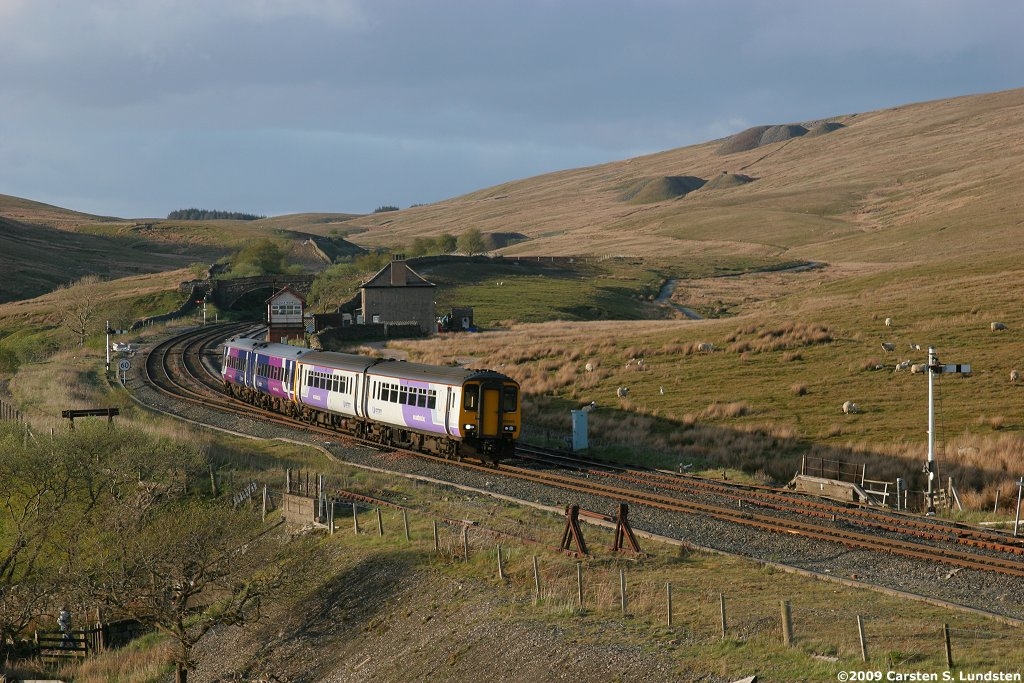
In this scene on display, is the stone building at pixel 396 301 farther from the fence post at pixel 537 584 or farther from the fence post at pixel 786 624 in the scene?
the fence post at pixel 786 624

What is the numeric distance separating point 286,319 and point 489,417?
45646mm

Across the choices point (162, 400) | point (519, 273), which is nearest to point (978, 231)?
point (519, 273)

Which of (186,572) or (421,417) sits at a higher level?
(421,417)

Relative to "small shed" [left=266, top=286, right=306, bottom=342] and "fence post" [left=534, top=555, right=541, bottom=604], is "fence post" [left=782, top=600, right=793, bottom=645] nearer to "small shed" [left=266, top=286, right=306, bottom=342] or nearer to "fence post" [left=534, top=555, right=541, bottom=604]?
"fence post" [left=534, top=555, right=541, bottom=604]

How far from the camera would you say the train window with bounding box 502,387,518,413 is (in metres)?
35.8

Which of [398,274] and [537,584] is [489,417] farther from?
[398,274]

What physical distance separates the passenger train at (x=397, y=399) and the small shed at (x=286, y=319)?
24709 millimetres

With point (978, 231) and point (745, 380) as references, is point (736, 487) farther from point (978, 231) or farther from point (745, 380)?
point (978, 231)

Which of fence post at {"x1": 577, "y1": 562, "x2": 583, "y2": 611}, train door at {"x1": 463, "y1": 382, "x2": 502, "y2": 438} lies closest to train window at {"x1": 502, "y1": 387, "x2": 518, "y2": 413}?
train door at {"x1": 463, "y1": 382, "x2": 502, "y2": 438}

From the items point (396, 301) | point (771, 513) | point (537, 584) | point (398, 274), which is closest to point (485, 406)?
point (771, 513)

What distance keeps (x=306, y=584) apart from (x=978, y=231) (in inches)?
4878

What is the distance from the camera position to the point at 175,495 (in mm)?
36281

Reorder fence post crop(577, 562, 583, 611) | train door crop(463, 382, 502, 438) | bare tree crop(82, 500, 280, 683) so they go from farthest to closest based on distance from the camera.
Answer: train door crop(463, 382, 502, 438) < bare tree crop(82, 500, 280, 683) < fence post crop(577, 562, 583, 611)

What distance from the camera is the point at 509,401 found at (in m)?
35.9
